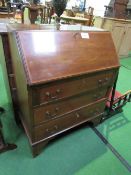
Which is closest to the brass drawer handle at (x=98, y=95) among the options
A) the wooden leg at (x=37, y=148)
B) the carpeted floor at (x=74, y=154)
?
the carpeted floor at (x=74, y=154)

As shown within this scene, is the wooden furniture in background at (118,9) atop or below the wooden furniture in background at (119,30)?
atop

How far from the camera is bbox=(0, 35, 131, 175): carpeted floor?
52.2 inches

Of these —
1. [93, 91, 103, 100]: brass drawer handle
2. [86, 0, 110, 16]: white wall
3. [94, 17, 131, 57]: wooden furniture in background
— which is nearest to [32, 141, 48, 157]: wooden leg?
[93, 91, 103, 100]: brass drawer handle

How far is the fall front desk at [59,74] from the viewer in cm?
98

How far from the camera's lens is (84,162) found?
141 centimetres

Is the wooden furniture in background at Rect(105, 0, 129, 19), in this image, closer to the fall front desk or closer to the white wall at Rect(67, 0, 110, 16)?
the fall front desk

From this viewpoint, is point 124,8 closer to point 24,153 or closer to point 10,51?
point 10,51

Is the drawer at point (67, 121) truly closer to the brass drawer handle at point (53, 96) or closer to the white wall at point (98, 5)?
the brass drawer handle at point (53, 96)

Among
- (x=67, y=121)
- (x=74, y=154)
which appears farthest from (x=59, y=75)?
(x=74, y=154)

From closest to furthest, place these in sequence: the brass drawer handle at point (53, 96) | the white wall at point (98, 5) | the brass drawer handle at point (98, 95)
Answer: the brass drawer handle at point (53, 96), the brass drawer handle at point (98, 95), the white wall at point (98, 5)

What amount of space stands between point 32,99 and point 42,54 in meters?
0.32

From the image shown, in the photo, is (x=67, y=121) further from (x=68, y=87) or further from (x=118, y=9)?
(x=118, y=9)

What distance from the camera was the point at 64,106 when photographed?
128 centimetres

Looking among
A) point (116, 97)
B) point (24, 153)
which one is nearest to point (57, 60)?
point (24, 153)
